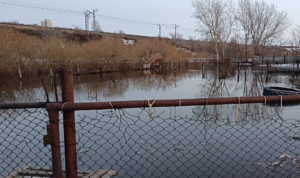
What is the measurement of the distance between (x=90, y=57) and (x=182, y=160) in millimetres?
26285

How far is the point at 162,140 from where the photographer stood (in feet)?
21.0

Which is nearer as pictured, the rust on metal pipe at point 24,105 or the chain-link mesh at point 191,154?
the rust on metal pipe at point 24,105

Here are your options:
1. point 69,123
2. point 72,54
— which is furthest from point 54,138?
point 72,54

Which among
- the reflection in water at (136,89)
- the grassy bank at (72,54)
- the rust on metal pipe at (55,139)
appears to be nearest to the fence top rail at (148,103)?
the rust on metal pipe at (55,139)

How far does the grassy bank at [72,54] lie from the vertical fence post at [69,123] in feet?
75.7

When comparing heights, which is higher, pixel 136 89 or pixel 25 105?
pixel 25 105

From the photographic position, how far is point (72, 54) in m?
28.1

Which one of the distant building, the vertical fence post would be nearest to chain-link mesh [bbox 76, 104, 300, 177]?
the vertical fence post

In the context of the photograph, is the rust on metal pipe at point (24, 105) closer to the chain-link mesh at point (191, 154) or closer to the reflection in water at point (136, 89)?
the chain-link mesh at point (191, 154)

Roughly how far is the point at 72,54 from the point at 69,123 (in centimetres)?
2739

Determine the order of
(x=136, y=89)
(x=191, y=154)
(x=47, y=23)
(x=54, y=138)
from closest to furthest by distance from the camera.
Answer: (x=54, y=138), (x=191, y=154), (x=136, y=89), (x=47, y=23)

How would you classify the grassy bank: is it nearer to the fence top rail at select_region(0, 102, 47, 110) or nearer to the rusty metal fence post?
the fence top rail at select_region(0, 102, 47, 110)

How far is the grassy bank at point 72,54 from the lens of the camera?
75.8 ft

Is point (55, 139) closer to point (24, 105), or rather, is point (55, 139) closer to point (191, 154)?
point (24, 105)
